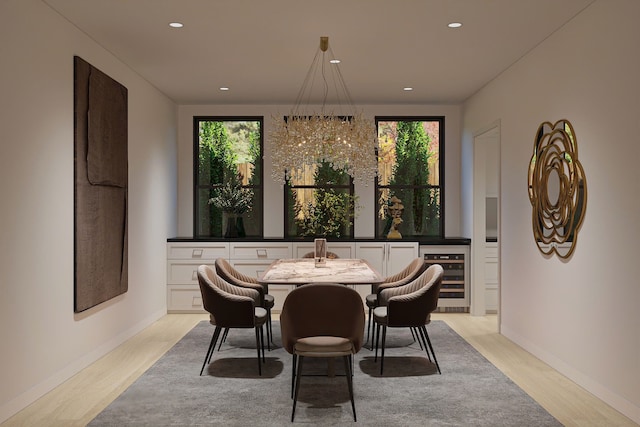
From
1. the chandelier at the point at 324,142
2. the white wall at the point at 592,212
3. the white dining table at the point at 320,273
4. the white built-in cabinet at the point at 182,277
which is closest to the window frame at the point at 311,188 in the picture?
the white built-in cabinet at the point at 182,277

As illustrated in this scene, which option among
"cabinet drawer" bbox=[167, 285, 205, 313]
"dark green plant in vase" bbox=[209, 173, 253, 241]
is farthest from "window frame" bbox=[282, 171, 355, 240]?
"cabinet drawer" bbox=[167, 285, 205, 313]

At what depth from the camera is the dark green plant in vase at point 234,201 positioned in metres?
7.97

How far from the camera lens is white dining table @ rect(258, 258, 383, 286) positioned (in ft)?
15.2

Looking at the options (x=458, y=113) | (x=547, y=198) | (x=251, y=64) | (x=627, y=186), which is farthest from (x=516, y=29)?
(x=458, y=113)

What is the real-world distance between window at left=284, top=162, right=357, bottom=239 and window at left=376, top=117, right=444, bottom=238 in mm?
403

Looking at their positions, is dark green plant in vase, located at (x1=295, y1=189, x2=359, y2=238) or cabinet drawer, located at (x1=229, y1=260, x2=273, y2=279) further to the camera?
dark green plant in vase, located at (x1=295, y1=189, x2=359, y2=238)

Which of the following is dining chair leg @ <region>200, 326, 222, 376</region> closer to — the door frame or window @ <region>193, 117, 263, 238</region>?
window @ <region>193, 117, 263, 238</region>

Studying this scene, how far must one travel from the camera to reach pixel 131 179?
20.4 ft

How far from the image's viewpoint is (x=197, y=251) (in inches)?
300

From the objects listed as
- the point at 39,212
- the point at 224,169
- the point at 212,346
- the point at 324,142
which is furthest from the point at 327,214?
the point at 39,212

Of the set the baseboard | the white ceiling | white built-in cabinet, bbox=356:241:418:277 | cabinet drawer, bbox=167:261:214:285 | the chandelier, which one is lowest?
the baseboard

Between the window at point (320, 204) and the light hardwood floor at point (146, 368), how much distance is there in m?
2.15

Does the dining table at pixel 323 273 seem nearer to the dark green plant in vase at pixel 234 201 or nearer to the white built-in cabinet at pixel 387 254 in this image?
the white built-in cabinet at pixel 387 254

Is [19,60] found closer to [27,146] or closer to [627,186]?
[27,146]
